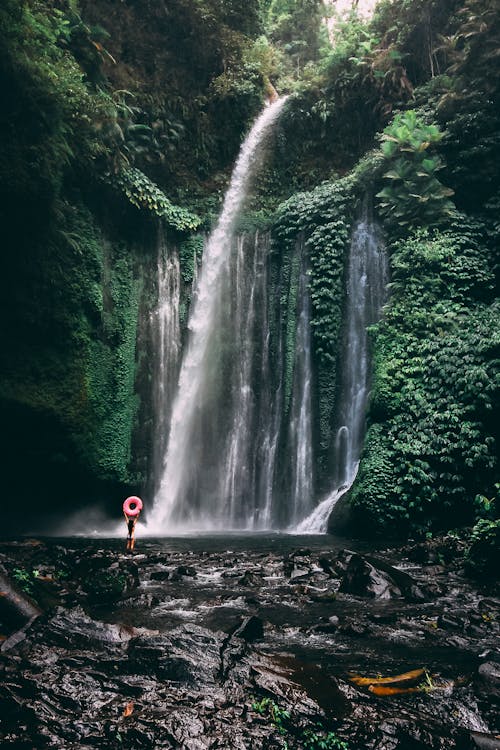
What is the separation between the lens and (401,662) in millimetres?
3645

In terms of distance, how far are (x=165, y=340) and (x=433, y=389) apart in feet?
25.2

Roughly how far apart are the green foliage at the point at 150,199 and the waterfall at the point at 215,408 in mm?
1015

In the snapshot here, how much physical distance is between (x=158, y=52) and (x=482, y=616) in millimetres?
18245

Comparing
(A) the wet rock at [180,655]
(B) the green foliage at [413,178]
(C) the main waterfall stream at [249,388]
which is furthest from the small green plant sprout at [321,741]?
(B) the green foliage at [413,178]

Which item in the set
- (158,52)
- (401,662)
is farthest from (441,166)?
(401,662)

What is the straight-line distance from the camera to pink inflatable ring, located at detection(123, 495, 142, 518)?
7.98 meters

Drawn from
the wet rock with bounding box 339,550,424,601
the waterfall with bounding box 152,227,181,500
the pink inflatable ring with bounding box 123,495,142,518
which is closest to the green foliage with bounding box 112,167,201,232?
the waterfall with bounding box 152,227,181,500

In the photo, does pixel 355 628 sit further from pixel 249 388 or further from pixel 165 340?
pixel 165 340

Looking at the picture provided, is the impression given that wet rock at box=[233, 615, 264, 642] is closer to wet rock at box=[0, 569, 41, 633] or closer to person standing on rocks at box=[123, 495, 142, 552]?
wet rock at box=[0, 569, 41, 633]

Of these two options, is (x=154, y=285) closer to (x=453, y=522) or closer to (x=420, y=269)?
(x=420, y=269)

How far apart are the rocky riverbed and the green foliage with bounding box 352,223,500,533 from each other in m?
3.21

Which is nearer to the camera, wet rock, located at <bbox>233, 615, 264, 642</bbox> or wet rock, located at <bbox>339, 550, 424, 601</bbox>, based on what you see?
wet rock, located at <bbox>233, 615, 264, 642</bbox>

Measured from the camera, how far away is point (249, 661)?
3.45 metres

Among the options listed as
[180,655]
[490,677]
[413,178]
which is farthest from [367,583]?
[413,178]
